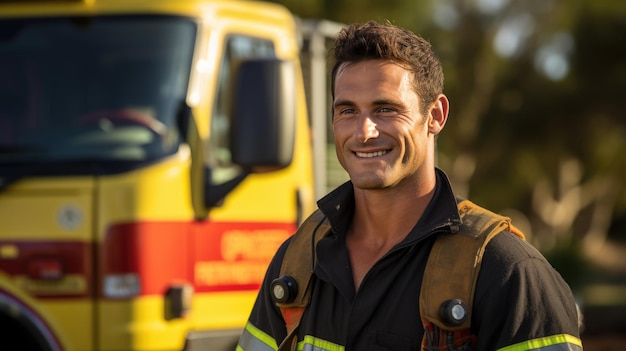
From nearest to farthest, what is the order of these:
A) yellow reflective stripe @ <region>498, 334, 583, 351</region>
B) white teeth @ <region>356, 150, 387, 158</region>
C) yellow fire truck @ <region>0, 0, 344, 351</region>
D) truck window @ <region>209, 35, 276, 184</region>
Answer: yellow reflective stripe @ <region>498, 334, 583, 351</region>
white teeth @ <region>356, 150, 387, 158</region>
yellow fire truck @ <region>0, 0, 344, 351</region>
truck window @ <region>209, 35, 276, 184</region>

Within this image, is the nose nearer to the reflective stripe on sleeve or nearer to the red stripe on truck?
the reflective stripe on sleeve

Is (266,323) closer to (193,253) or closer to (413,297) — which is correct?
(413,297)

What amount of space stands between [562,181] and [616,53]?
279 inches

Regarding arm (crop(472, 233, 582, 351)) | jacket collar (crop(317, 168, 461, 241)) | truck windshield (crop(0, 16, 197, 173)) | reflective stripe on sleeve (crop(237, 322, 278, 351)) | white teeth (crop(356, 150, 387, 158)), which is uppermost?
truck windshield (crop(0, 16, 197, 173))

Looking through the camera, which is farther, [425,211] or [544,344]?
[425,211]

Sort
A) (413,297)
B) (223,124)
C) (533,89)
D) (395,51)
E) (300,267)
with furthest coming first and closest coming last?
(533,89)
(223,124)
(300,267)
(395,51)
(413,297)

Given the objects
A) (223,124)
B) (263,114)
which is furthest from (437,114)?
(223,124)

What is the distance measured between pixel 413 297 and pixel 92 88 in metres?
3.42

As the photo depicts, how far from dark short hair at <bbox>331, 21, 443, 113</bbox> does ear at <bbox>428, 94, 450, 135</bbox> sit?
0.03 metres

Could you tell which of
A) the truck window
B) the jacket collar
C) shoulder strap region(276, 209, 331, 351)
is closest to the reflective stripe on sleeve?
shoulder strap region(276, 209, 331, 351)

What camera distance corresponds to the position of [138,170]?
5.51m

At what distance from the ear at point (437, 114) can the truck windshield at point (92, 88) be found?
9.05 ft

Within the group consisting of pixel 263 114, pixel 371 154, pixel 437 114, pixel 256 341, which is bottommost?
pixel 256 341

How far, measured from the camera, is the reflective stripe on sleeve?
3.08 metres
